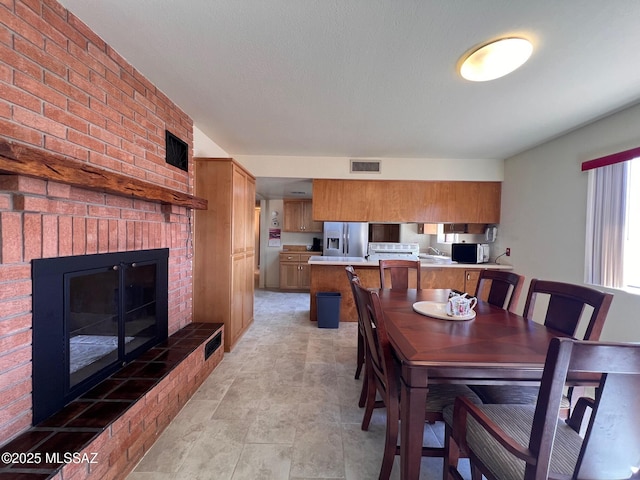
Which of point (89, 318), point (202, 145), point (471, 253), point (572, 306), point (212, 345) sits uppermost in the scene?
point (202, 145)

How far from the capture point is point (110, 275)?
1.65 meters

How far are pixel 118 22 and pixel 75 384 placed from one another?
78.4 inches

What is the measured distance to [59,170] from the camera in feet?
3.65

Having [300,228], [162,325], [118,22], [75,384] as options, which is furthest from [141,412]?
[300,228]

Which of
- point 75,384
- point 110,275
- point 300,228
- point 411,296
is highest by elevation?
point 300,228

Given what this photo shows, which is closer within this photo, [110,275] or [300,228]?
[110,275]

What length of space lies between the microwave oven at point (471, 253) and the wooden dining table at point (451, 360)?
8.65 ft

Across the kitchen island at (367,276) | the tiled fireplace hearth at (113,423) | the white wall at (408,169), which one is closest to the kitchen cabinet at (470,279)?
the kitchen island at (367,276)

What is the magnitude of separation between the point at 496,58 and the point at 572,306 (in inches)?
60.6

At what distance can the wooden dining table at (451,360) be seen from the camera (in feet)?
3.48

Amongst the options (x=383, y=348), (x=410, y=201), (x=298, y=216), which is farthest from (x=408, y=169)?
(x=383, y=348)

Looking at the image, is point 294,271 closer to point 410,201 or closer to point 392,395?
point 410,201

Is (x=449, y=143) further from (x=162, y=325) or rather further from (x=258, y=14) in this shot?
(x=162, y=325)

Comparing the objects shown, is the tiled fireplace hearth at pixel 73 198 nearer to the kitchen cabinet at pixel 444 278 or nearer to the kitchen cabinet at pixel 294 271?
the kitchen cabinet at pixel 444 278
